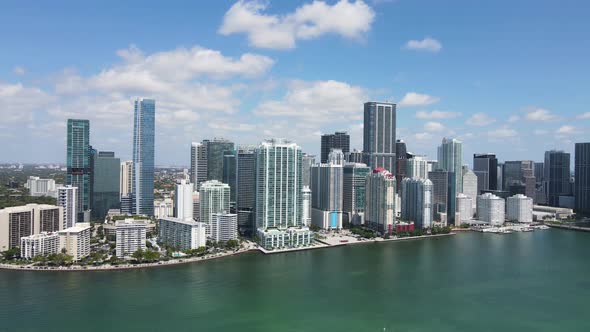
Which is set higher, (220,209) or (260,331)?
(220,209)

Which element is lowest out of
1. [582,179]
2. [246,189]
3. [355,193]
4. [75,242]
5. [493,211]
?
[75,242]

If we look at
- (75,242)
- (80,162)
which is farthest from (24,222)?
(80,162)

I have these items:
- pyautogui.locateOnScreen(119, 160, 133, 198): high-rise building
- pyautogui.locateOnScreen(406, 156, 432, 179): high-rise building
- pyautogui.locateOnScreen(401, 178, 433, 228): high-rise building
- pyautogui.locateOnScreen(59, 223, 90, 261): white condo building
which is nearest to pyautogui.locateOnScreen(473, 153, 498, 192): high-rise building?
pyautogui.locateOnScreen(406, 156, 432, 179): high-rise building

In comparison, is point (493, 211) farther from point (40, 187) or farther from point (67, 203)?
point (40, 187)

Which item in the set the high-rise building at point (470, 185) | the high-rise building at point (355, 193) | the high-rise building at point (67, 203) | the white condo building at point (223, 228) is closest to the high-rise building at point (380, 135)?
the high-rise building at point (470, 185)

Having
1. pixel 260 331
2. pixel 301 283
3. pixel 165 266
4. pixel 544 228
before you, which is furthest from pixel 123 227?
pixel 544 228

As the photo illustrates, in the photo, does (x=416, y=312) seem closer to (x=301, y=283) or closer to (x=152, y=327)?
(x=301, y=283)
